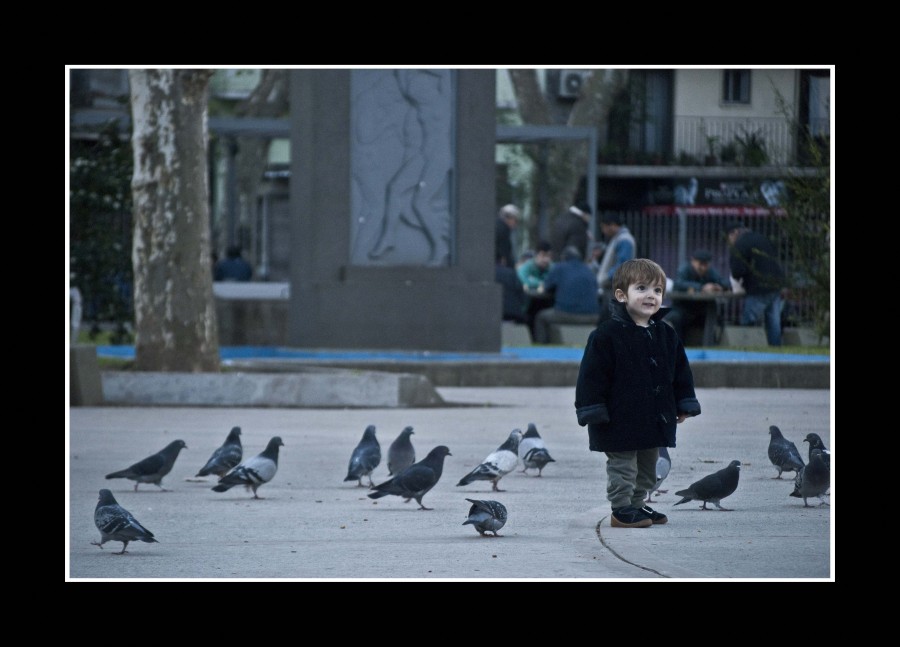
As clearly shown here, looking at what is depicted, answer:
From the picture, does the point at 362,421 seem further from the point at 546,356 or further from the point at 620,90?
the point at 620,90

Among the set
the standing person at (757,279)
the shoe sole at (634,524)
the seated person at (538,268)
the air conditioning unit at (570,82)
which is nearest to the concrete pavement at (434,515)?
the shoe sole at (634,524)

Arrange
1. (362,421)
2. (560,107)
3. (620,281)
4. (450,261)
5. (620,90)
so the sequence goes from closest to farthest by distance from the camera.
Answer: (620,281) < (362,421) < (450,261) < (620,90) < (560,107)

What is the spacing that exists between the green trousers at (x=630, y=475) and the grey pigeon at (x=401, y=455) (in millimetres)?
2210

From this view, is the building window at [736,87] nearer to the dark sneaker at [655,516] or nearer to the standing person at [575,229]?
the standing person at [575,229]

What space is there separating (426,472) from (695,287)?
13.0 metres

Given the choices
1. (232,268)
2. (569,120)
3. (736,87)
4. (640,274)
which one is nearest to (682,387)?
(640,274)

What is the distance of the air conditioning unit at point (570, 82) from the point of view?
4394 centimetres

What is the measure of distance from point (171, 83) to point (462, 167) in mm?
5841

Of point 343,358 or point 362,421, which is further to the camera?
point 343,358

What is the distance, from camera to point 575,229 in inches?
973

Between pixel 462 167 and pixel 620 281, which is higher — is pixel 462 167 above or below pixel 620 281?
above

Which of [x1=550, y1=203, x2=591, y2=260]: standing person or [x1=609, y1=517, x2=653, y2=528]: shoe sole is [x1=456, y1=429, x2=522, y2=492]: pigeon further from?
[x1=550, y1=203, x2=591, y2=260]: standing person

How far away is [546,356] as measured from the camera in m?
18.9

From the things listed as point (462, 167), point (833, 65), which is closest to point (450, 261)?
point (462, 167)
